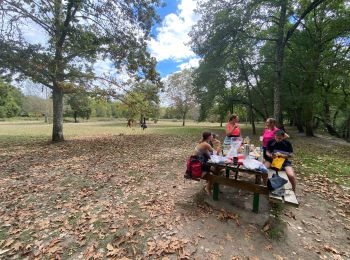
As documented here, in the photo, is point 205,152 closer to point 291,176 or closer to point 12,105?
point 291,176

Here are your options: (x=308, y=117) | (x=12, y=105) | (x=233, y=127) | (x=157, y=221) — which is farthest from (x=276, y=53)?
(x=12, y=105)

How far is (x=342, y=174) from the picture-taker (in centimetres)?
621

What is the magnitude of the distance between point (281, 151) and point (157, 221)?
3078mm

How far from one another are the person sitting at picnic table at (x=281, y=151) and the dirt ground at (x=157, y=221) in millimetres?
854

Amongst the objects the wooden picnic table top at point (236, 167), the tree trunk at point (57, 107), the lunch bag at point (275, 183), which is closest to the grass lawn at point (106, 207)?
the lunch bag at point (275, 183)

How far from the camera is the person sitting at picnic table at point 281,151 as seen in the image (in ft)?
14.0

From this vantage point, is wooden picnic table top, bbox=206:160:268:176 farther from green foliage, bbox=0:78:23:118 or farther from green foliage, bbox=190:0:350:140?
green foliage, bbox=0:78:23:118

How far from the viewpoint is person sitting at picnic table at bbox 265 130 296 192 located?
428 cm

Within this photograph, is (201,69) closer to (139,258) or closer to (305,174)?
(305,174)

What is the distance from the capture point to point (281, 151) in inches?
175

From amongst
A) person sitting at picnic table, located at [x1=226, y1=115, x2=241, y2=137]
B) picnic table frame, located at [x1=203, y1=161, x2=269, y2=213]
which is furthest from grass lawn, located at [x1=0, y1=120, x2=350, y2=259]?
person sitting at picnic table, located at [x1=226, y1=115, x2=241, y2=137]

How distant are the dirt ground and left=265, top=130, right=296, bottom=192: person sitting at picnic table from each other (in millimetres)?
854

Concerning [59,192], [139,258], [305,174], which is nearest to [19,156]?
[59,192]

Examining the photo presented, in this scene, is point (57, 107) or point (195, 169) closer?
point (195, 169)
